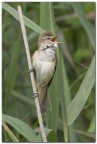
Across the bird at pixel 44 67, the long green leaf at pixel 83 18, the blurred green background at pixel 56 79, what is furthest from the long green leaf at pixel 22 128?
the long green leaf at pixel 83 18

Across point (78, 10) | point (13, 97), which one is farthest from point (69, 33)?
point (78, 10)

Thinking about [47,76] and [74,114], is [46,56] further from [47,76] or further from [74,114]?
[74,114]

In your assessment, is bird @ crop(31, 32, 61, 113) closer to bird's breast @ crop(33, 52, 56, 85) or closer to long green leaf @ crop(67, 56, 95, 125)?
bird's breast @ crop(33, 52, 56, 85)

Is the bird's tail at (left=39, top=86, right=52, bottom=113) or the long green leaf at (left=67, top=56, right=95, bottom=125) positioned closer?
the long green leaf at (left=67, top=56, right=95, bottom=125)

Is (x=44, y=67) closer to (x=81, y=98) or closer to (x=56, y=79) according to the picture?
(x=56, y=79)

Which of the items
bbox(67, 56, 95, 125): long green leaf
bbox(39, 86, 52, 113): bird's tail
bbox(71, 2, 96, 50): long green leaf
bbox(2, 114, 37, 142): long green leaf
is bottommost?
bbox(2, 114, 37, 142): long green leaf

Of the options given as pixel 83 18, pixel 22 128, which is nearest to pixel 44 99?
pixel 22 128

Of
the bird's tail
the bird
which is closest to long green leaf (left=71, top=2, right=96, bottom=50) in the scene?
the bird
